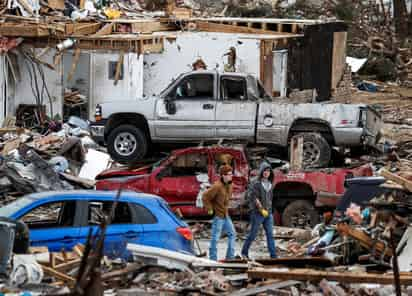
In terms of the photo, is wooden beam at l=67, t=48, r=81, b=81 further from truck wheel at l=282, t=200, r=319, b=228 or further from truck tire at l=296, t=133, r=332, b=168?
truck wheel at l=282, t=200, r=319, b=228

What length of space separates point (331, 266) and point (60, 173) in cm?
1076

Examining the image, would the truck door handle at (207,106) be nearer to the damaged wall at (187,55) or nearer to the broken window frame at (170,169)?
the broken window frame at (170,169)

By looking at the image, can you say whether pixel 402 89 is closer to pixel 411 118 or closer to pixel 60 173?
pixel 411 118

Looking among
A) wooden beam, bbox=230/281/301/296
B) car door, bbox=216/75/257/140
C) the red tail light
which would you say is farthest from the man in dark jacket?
car door, bbox=216/75/257/140

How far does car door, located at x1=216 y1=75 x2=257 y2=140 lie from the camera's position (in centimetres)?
2077

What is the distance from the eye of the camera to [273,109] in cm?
2077

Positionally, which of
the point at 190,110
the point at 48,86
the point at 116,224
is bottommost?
the point at 116,224

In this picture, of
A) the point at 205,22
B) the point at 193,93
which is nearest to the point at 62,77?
the point at 205,22

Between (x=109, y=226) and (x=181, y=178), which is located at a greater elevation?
(x=109, y=226)

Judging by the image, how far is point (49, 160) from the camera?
22312 millimetres

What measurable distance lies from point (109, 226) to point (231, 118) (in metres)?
8.85

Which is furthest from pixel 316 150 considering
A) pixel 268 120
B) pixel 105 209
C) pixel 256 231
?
pixel 105 209

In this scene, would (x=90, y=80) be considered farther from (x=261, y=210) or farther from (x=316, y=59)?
(x=261, y=210)

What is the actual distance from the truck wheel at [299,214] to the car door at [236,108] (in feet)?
9.55
